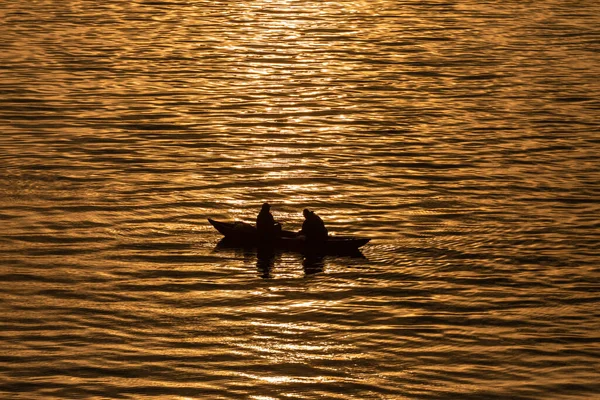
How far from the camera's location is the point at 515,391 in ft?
87.7

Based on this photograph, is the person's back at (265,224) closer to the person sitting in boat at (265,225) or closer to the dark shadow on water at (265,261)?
the person sitting in boat at (265,225)

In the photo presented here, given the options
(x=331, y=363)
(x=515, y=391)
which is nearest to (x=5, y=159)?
(x=331, y=363)

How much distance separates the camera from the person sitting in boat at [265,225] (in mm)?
35438

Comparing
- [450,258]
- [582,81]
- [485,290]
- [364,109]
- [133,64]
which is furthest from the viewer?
[133,64]

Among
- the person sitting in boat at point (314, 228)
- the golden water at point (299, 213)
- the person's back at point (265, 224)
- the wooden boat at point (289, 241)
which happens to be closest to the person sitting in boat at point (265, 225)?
the person's back at point (265, 224)

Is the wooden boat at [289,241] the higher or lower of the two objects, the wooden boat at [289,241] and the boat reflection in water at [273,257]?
the higher

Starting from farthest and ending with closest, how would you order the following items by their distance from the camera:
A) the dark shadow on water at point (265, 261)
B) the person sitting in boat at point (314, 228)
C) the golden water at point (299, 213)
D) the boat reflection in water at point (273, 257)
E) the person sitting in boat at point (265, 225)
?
the person sitting in boat at point (265, 225), the person sitting in boat at point (314, 228), the boat reflection in water at point (273, 257), the dark shadow on water at point (265, 261), the golden water at point (299, 213)

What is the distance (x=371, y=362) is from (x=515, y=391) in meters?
3.21

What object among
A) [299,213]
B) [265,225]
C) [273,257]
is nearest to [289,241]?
[273,257]

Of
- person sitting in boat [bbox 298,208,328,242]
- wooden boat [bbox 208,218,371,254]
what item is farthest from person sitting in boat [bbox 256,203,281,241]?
person sitting in boat [bbox 298,208,328,242]

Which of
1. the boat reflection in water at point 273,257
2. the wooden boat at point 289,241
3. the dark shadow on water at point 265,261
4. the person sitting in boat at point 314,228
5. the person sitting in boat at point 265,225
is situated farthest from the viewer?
the person sitting in boat at point 265,225

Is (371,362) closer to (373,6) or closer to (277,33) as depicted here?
(277,33)

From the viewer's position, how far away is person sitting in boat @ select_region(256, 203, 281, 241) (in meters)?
35.4

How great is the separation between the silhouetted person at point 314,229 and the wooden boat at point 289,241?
122 mm
